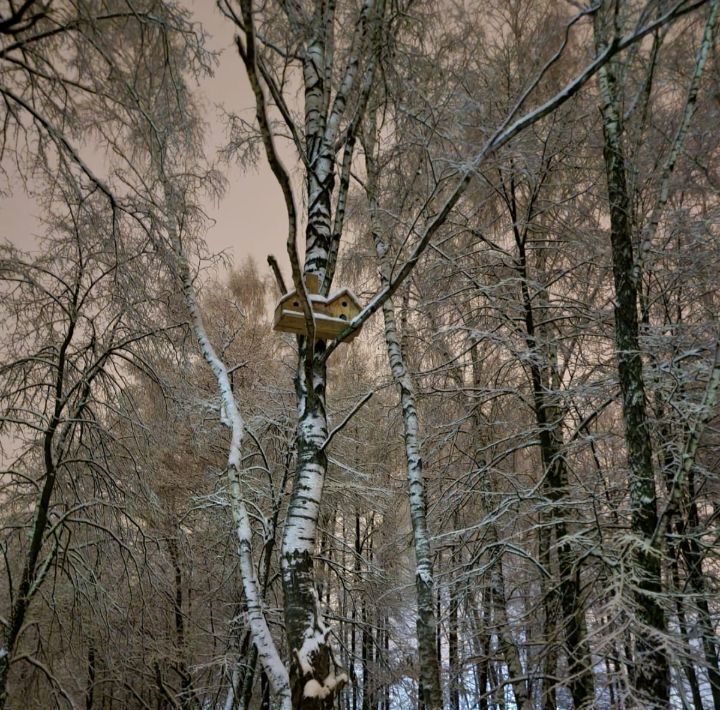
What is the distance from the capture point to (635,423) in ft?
10.8

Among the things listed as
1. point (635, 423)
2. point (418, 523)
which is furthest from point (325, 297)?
point (418, 523)

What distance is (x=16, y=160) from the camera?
2.95 metres

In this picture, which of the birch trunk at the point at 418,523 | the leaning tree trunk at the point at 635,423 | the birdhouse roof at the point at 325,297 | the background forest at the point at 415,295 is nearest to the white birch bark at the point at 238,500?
the background forest at the point at 415,295

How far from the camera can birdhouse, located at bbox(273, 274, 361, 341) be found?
108 inches

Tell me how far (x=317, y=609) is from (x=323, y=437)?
80 cm

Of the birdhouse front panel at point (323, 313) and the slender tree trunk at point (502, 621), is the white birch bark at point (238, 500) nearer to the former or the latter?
the birdhouse front panel at point (323, 313)

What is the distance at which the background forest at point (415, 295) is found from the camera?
2.71 metres

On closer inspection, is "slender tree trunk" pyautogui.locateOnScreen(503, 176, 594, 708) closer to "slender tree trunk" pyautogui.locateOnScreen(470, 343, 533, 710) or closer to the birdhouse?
"slender tree trunk" pyautogui.locateOnScreen(470, 343, 533, 710)

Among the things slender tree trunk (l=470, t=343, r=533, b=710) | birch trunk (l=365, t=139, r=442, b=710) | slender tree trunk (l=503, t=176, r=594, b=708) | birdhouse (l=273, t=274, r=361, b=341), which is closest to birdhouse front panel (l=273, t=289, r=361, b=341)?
birdhouse (l=273, t=274, r=361, b=341)

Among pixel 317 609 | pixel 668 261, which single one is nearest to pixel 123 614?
pixel 317 609

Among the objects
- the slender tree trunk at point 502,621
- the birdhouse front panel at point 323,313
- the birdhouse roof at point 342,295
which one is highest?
the birdhouse roof at point 342,295

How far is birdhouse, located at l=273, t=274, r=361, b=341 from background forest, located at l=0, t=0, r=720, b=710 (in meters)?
0.05

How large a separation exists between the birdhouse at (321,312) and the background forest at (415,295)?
0.15 ft

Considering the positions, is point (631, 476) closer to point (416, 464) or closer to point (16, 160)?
point (416, 464)
